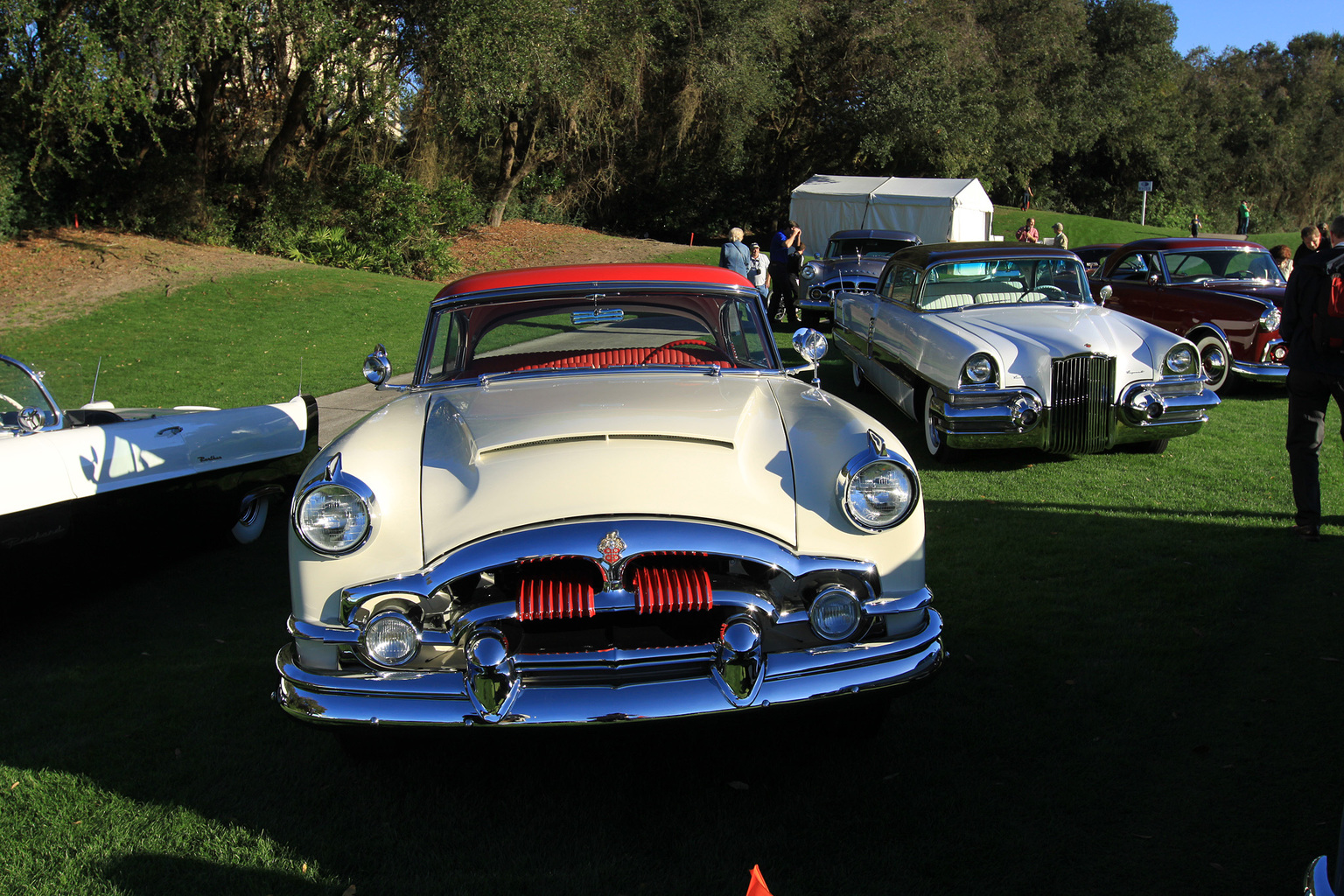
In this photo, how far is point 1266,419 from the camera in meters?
8.67

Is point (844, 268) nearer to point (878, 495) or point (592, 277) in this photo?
point (592, 277)

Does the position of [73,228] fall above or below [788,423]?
above

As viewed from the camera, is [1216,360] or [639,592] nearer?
[639,592]

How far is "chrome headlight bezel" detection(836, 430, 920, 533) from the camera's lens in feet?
10.1

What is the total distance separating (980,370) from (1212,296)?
4.54 m

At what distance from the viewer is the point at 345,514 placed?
9.87 feet

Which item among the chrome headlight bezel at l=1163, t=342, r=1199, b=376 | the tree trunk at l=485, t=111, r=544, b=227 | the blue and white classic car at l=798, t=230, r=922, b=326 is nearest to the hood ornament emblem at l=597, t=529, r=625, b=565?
the chrome headlight bezel at l=1163, t=342, r=1199, b=376

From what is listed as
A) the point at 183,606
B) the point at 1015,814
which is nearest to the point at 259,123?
the point at 183,606

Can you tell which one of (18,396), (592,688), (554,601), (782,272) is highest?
(782,272)

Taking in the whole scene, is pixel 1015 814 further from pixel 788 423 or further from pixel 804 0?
pixel 804 0

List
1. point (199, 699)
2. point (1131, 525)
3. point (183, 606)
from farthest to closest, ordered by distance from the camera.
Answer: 1. point (1131, 525)
2. point (183, 606)
3. point (199, 699)

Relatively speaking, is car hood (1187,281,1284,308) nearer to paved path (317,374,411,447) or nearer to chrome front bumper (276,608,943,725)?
paved path (317,374,411,447)

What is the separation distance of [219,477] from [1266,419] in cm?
844

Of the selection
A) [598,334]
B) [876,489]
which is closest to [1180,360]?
[598,334]
